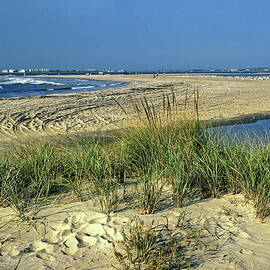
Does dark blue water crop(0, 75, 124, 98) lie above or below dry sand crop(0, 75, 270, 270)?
below

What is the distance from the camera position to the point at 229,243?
275 centimetres

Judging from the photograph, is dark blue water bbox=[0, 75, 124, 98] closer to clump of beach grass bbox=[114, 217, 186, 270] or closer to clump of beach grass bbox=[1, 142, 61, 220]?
clump of beach grass bbox=[1, 142, 61, 220]

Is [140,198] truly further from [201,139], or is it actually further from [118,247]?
[201,139]

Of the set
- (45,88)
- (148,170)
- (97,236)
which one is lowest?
(45,88)

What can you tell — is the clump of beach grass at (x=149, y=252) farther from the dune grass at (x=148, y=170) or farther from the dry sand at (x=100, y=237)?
the dune grass at (x=148, y=170)

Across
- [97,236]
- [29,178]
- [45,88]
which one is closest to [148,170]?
[97,236]

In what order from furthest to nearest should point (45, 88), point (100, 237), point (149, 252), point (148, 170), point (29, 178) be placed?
point (45, 88) < point (29, 178) < point (148, 170) < point (100, 237) < point (149, 252)

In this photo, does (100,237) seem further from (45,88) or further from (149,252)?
(45,88)

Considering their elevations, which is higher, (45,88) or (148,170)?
(148,170)

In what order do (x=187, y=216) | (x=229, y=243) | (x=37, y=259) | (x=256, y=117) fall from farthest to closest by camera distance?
(x=256, y=117) → (x=187, y=216) → (x=229, y=243) → (x=37, y=259)

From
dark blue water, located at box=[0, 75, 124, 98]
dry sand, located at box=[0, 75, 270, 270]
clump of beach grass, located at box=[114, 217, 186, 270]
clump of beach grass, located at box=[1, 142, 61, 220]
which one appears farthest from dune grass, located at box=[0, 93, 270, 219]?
dark blue water, located at box=[0, 75, 124, 98]

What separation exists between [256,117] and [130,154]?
27.8ft

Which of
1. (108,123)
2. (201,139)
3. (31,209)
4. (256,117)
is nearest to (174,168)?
(201,139)

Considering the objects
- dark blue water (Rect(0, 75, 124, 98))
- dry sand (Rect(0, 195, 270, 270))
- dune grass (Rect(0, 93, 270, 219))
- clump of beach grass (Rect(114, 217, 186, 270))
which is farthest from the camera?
dark blue water (Rect(0, 75, 124, 98))
